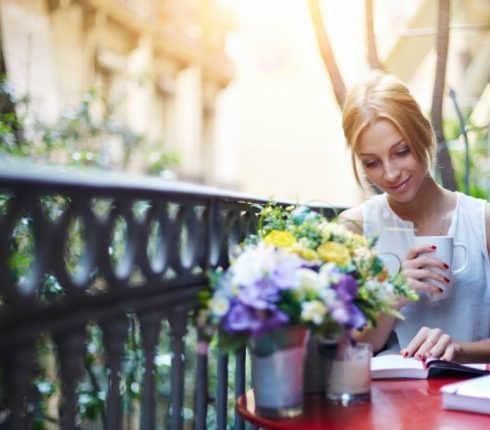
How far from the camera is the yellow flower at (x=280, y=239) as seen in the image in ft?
4.42

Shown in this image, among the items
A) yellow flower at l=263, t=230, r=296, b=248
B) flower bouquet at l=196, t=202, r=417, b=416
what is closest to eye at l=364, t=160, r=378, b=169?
flower bouquet at l=196, t=202, r=417, b=416

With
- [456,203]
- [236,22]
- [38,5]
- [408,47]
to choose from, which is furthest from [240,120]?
[456,203]

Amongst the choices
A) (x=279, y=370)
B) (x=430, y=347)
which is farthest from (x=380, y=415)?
(x=430, y=347)

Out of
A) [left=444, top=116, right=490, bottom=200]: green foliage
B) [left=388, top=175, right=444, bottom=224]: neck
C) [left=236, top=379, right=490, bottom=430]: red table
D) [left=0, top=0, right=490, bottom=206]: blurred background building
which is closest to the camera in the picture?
[left=236, top=379, right=490, bottom=430]: red table

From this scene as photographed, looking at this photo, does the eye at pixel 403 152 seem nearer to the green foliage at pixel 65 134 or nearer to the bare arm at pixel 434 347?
the bare arm at pixel 434 347

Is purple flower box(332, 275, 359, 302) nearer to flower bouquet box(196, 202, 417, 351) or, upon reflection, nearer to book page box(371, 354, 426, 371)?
flower bouquet box(196, 202, 417, 351)

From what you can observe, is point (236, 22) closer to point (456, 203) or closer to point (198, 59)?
point (198, 59)

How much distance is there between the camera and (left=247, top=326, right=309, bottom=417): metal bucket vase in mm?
1271

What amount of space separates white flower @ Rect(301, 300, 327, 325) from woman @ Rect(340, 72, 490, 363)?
0.71 m

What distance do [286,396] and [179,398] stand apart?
0.28 meters

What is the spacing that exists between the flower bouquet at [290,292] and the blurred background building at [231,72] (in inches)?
159

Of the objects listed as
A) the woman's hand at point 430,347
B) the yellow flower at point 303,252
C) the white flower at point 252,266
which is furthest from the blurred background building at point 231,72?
the white flower at point 252,266

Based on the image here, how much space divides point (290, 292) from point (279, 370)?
159 mm

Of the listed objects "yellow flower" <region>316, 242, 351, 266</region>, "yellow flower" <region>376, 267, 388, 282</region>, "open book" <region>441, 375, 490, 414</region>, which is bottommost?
"open book" <region>441, 375, 490, 414</region>
